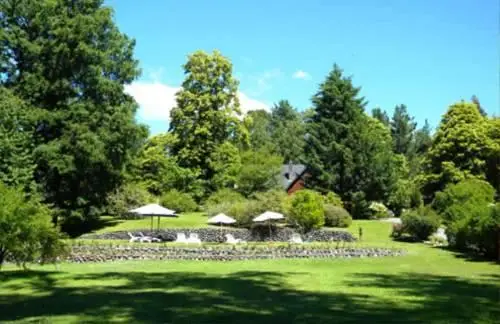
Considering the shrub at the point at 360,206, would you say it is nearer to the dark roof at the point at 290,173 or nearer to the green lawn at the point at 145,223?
the green lawn at the point at 145,223

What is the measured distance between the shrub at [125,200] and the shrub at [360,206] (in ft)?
59.3

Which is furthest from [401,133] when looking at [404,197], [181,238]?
[181,238]

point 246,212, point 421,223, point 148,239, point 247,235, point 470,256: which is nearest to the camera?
point 470,256

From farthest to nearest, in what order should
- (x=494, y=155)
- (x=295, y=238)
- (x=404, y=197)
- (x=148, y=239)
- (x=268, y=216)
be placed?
(x=404, y=197)
(x=494, y=155)
(x=295, y=238)
(x=268, y=216)
(x=148, y=239)

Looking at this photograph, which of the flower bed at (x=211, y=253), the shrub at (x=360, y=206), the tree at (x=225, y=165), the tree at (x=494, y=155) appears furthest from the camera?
the tree at (x=225, y=165)

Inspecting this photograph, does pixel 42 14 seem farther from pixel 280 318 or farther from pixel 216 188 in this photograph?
pixel 280 318

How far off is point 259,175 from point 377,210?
12623 mm

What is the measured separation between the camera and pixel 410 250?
97.0ft

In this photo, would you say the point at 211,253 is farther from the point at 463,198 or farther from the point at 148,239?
the point at 463,198

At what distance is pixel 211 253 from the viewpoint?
88.8 ft

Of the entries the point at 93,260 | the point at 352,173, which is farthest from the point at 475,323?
the point at 352,173

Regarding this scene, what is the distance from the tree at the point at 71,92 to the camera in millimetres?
36062

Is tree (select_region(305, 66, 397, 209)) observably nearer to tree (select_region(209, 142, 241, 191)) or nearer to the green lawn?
tree (select_region(209, 142, 241, 191))

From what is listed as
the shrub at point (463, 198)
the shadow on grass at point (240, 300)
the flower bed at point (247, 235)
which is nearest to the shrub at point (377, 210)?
the flower bed at point (247, 235)
